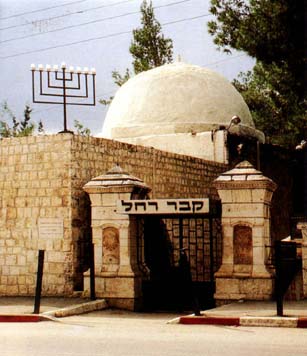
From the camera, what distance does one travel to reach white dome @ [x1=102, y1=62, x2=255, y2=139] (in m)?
22.1

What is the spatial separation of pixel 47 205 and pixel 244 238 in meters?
4.04

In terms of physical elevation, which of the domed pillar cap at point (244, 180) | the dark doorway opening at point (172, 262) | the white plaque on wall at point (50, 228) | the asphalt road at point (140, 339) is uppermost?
the domed pillar cap at point (244, 180)

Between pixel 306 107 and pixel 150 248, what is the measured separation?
5160mm

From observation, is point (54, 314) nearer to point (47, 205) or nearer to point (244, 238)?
point (47, 205)

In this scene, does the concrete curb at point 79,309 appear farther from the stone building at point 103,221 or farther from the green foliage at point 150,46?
the green foliage at point 150,46

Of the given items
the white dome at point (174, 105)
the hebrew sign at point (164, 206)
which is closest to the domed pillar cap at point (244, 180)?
the hebrew sign at point (164, 206)

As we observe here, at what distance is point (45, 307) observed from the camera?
12.9 metres

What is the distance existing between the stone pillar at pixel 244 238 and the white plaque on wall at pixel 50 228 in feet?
10.7

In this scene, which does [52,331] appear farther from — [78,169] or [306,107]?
[306,107]

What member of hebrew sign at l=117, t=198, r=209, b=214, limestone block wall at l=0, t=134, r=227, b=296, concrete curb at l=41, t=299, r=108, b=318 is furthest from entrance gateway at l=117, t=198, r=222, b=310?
limestone block wall at l=0, t=134, r=227, b=296

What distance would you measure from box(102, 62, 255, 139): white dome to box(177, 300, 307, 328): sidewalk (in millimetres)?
10224

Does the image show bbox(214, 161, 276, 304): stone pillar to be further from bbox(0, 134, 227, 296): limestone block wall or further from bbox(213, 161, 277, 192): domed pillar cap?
bbox(0, 134, 227, 296): limestone block wall

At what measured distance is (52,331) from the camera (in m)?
10.1

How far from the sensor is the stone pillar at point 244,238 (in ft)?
44.1
